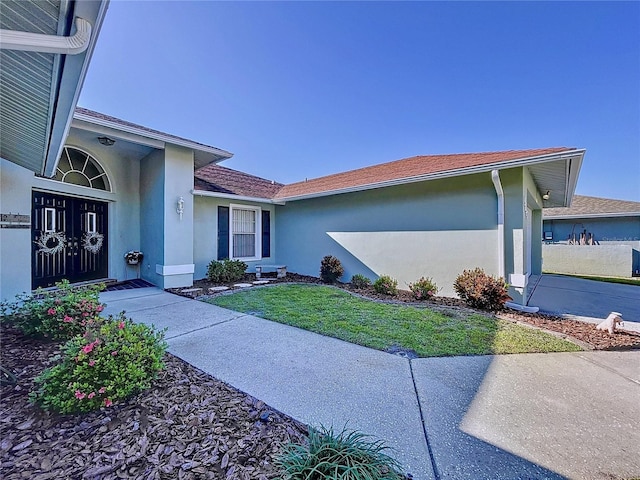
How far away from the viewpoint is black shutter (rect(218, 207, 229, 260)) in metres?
10.1

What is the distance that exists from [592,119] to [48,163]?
56.1 feet

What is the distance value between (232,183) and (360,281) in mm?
6669

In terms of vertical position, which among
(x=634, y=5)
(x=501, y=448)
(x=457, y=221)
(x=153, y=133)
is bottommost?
(x=501, y=448)

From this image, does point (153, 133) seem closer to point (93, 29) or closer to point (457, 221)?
point (93, 29)

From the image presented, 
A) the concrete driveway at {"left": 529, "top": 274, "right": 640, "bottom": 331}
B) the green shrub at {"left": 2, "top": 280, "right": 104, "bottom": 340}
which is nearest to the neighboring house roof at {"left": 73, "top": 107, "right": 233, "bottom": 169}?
the green shrub at {"left": 2, "top": 280, "right": 104, "bottom": 340}

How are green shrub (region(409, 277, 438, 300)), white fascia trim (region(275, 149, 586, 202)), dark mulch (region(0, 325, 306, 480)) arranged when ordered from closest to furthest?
dark mulch (region(0, 325, 306, 480))
white fascia trim (region(275, 149, 586, 202))
green shrub (region(409, 277, 438, 300))

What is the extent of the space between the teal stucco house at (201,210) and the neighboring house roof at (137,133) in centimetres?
3

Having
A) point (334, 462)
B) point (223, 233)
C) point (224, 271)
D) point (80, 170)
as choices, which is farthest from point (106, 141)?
→ point (334, 462)

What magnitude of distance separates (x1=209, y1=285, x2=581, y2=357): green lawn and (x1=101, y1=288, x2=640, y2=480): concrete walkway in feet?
0.95

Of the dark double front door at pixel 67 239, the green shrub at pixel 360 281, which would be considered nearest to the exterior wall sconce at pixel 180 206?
the dark double front door at pixel 67 239

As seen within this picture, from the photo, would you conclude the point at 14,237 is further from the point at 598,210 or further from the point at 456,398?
the point at 598,210

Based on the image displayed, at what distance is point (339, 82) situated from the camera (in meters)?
10.4

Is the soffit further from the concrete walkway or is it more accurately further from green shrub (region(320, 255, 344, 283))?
green shrub (region(320, 255, 344, 283))

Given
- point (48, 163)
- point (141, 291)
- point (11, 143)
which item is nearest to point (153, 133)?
point (48, 163)
